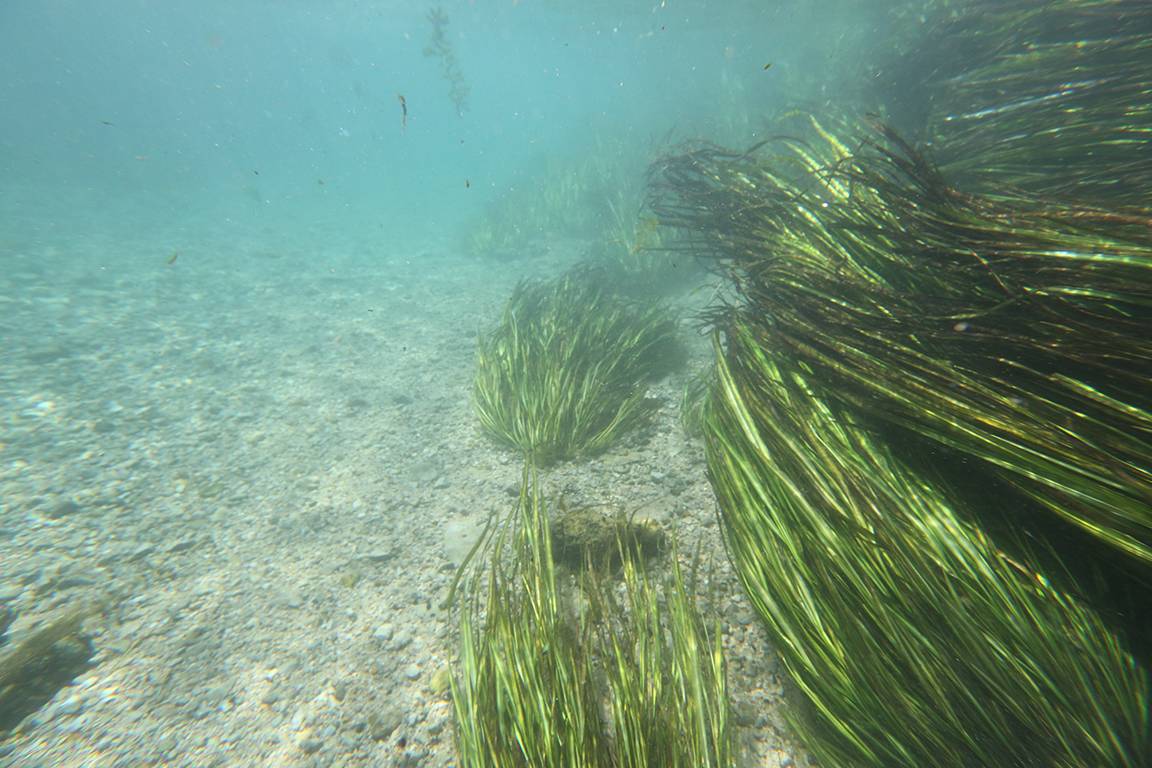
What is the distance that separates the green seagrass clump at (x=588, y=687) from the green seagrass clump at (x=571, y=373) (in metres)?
1.86

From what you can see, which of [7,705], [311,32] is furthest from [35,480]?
[311,32]

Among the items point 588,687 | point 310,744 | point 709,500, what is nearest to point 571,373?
point 709,500

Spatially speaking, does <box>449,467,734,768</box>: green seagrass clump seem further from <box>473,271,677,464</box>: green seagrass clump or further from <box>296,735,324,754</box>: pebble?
<box>473,271,677,464</box>: green seagrass clump

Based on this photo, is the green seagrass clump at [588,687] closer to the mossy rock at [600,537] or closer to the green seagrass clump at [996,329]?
the mossy rock at [600,537]

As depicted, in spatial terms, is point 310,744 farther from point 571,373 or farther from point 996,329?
point 996,329

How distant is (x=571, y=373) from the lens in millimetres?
4680

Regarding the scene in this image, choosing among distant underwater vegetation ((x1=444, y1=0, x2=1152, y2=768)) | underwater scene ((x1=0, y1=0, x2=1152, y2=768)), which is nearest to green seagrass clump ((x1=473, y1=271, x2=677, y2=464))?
underwater scene ((x1=0, y1=0, x2=1152, y2=768))

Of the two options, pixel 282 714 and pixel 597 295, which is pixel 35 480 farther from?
pixel 597 295

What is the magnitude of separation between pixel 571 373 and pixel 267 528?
338 cm

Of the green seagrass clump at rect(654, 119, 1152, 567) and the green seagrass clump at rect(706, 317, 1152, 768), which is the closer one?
the green seagrass clump at rect(706, 317, 1152, 768)

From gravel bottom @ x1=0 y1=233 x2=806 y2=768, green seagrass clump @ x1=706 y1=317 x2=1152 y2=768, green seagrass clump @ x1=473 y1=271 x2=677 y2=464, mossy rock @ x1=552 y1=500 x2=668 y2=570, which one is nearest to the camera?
green seagrass clump @ x1=706 y1=317 x2=1152 y2=768

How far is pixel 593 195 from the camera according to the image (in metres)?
13.5

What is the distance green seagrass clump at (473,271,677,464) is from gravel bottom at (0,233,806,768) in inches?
10.7

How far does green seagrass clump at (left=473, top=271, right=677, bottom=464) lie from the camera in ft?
13.2
